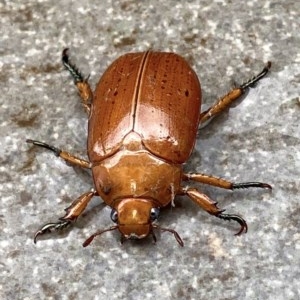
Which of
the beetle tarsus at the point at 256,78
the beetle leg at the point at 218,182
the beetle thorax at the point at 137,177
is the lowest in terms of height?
the beetle leg at the point at 218,182

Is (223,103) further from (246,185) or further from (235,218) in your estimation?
(235,218)

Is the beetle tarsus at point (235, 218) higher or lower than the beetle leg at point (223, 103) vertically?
lower

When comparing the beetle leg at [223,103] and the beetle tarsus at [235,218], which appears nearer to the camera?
the beetle tarsus at [235,218]

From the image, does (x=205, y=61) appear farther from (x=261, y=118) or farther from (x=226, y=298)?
(x=226, y=298)

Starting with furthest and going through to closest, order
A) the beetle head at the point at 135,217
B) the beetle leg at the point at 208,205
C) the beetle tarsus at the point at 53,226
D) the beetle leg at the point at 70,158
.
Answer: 1. the beetle leg at the point at 70,158
2. the beetle tarsus at the point at 53,226
3. the beetle leg at the point at 208,205
4. the beetle head at the point at 135,217

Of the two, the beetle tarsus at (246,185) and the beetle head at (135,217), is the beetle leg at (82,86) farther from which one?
the beetle tarsus at (246,185)

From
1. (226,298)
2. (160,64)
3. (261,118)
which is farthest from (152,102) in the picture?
(226,298)

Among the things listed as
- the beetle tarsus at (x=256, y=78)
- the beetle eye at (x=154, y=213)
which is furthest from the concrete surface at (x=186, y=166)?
the beetle eye at (x=154, y=213)
